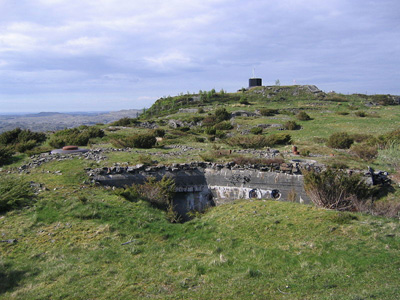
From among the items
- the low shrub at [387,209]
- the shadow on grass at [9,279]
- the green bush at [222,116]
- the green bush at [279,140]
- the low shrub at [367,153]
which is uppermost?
the green bush at [222,116]

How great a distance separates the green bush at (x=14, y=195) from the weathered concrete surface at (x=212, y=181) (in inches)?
103

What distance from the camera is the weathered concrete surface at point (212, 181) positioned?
11.6m

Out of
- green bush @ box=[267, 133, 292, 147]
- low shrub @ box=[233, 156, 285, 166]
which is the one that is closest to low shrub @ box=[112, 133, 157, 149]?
low shrub @ box=[233, 156, 285, 166]

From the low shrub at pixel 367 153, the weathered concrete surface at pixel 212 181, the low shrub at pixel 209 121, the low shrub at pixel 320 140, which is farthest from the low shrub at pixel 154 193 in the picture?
the low shrub at pixel 209 121

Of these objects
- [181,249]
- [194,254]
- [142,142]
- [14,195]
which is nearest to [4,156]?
[14,195]

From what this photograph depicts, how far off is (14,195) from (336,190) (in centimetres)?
1084

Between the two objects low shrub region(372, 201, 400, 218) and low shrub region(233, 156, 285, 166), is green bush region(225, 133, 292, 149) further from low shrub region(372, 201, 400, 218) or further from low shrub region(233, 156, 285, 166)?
low shrub region(372, 201, 400, 218)

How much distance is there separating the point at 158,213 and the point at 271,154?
806 cm

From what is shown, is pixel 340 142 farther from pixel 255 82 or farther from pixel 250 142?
pixel 255 82

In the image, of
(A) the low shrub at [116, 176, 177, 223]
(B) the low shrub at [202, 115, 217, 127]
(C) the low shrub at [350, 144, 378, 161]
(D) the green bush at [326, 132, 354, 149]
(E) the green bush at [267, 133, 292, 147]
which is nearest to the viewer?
(A) the low shrub at [116, 176, 177, 223]

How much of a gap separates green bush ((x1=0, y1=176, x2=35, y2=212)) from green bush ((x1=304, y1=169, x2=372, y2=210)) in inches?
381

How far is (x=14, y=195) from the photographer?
8.98m

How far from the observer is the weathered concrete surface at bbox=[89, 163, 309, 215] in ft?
38.1

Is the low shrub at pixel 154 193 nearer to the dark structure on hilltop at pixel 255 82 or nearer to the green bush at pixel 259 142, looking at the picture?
the green bush at pixel 259 142
